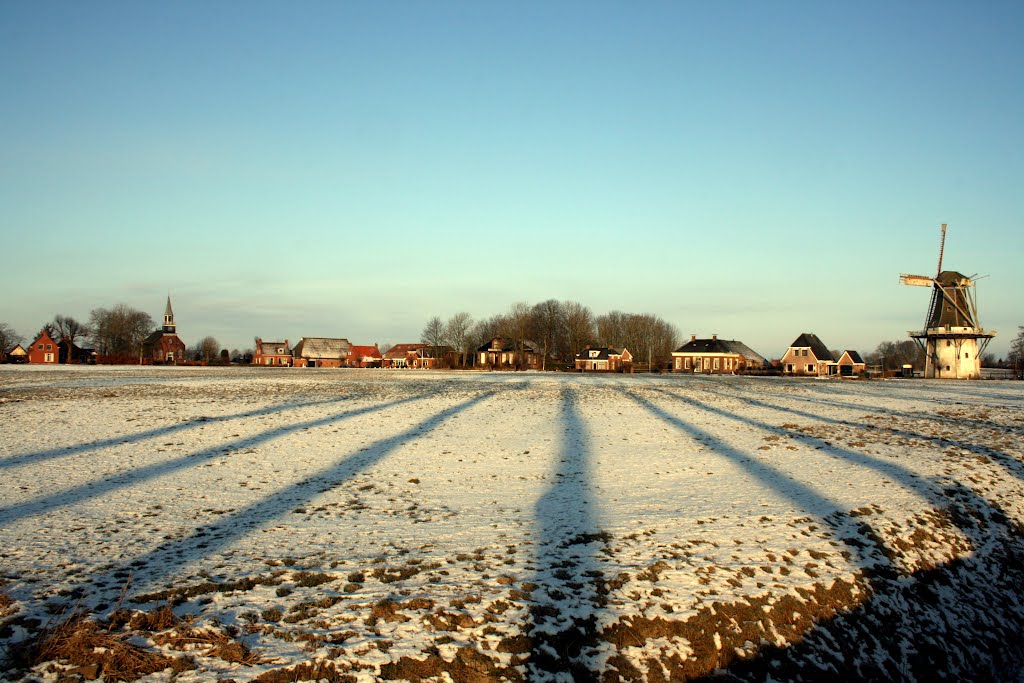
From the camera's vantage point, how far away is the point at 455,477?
597 inches

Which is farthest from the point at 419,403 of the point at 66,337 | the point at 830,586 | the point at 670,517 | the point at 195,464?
the point at 66,337

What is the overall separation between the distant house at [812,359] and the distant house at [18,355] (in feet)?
495

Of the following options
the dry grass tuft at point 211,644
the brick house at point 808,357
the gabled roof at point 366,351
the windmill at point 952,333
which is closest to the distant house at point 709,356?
the brick house at point 808,357

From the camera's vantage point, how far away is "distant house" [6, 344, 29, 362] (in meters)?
134

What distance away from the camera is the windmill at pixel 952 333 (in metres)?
80.6

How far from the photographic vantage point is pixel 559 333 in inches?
5492

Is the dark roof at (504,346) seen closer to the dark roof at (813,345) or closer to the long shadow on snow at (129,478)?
the dark roof at (813,345)

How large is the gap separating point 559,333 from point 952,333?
7370 cm

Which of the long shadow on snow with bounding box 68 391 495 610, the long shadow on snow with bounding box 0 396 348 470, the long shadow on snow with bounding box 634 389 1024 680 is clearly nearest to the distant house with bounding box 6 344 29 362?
the long shadow on snow with bounding box 0 396 348 470

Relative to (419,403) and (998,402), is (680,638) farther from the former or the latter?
(998,402)

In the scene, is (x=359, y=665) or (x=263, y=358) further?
(x=263, y=358)

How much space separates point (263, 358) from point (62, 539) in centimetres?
17398

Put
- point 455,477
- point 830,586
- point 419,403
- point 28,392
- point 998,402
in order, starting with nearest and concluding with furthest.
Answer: point 830,586 → point 455,477 → point 419,403 → point 28,392 → point 998,402

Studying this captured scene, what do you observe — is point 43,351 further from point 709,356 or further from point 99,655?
point 99,655
